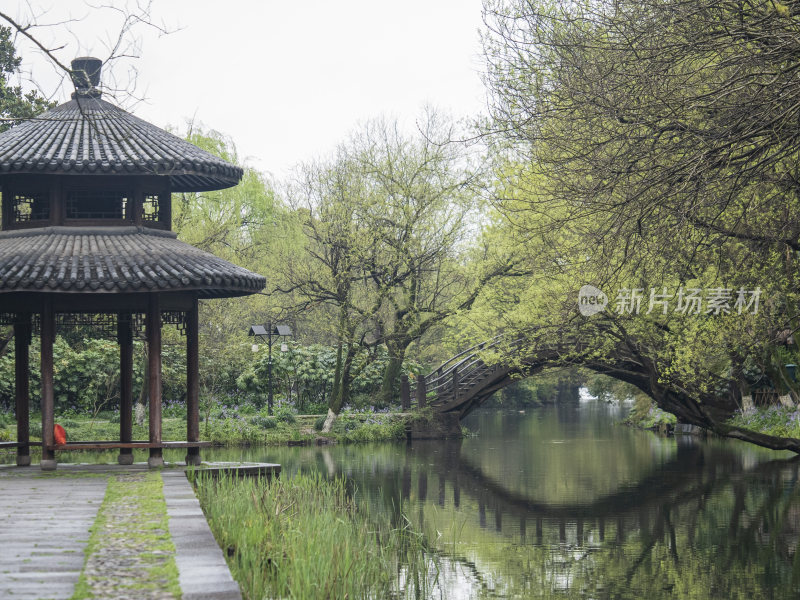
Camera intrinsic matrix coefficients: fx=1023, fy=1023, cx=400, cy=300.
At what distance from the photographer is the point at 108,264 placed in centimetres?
1388

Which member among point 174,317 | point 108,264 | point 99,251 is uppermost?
point 99,251

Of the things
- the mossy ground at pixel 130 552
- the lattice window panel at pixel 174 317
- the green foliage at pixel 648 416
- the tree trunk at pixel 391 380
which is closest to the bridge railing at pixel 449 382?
the tree trunk at pixel 391 380

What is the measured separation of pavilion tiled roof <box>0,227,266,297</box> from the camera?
1338 cm

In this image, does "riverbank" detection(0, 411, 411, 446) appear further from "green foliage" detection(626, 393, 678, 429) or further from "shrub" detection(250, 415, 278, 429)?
"green foliage" detection(626, 393, 678, 429)

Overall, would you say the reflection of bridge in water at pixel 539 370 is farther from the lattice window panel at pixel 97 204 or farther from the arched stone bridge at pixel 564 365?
the lattice window panel at pixel 97 204

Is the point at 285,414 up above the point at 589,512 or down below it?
above

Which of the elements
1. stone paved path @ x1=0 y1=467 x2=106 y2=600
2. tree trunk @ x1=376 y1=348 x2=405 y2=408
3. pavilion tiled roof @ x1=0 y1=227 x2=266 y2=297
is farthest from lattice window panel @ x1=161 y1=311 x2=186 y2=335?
tree trunk @ x1=376 y1=348 x2=405 y2=408

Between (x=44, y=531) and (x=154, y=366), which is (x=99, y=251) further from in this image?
(x=44, y=531)

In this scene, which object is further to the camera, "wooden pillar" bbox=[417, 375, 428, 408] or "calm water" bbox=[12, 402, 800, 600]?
"wooden pillar" bbox=[417, 375, 428, 408]

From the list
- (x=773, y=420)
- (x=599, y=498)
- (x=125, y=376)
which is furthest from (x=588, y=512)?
(x=773, y=420)

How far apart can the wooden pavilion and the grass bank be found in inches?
123

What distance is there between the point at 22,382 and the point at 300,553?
30.4 feet

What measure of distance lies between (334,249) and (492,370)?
5.74 metres

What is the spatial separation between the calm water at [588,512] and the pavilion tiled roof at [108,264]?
4.14 metres
